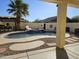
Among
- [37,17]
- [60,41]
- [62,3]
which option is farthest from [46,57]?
[37,17]

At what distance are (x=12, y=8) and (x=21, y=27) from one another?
415 centimetres

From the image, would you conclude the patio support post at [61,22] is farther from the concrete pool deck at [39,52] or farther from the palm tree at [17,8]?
the palm tree at [17,8]

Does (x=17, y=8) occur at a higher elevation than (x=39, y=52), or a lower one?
higher

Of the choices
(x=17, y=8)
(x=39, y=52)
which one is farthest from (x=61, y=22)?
(x=17, y=8)

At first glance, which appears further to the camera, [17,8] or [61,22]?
[17,8]

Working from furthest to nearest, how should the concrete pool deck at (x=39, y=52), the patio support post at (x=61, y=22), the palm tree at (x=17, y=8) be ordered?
the palm tree at (x=17, y=8), the patio support post at (x=61, y=22), the concrete pool deck at (x=39, y=52)

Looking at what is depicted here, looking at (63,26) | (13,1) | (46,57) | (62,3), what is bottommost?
(46,57)

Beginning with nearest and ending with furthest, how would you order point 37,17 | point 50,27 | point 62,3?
point 62,3, point 50,27, point 37,17

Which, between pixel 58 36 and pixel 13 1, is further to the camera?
pixel 13 1

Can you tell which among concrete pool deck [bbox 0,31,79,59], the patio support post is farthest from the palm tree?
the patio support post

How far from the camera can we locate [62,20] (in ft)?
19.9

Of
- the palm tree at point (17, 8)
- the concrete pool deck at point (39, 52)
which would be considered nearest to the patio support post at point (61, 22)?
the concrete pool deck at point (39, 52)

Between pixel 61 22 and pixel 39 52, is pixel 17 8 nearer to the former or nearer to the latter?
pixel 61 22

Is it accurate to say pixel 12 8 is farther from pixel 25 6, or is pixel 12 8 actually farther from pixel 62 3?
pixel 62 3
